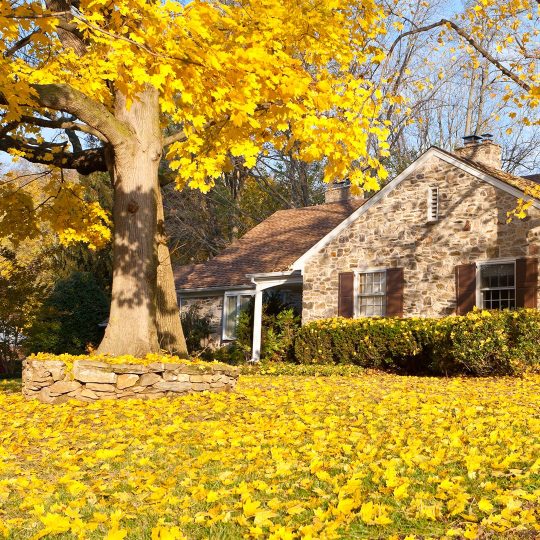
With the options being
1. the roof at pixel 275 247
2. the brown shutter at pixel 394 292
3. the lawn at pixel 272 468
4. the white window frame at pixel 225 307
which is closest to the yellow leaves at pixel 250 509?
the lawn at pixel 272 468

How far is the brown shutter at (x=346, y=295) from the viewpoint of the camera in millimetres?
19219

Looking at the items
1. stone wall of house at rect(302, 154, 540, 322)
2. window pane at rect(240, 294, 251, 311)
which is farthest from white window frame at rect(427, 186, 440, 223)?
window pane at rect(240, 294, 251, 311)

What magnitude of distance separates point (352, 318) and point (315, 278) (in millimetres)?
1861

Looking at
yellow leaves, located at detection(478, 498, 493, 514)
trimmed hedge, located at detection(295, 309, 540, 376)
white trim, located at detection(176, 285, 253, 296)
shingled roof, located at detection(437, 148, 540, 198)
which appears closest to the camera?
yellow leaves, located at detection(478, 498, 493, 514)

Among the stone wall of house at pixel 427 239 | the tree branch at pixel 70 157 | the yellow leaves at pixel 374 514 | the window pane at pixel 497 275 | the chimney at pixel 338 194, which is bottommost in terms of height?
the yellow leaves at pixel 374 514

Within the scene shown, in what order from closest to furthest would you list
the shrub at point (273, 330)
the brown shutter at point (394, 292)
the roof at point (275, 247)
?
the brown shutter at point (394, 292), the shrub at point (273, 330), the roof at point (275, 247)

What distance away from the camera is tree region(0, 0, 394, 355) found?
24.0ft

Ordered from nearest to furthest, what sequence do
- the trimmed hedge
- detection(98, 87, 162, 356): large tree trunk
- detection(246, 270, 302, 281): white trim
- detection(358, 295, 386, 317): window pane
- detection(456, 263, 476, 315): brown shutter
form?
detection(98, 87, 162, 356): large tree trunk
the trimmed hedge
detection(456, 263, 476, 315): brown shutter
detection(358, 295, 386, 317): window pane
detection(246, 270, 302, 281): white trim

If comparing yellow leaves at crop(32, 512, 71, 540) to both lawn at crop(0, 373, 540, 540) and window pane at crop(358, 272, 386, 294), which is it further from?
window pane at crop(358, 272, 386, 294)

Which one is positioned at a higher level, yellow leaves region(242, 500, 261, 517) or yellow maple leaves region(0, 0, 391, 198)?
yellow maple leaves region(0, 0, 391, 198)

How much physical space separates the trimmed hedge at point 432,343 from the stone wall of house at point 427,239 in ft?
4.00

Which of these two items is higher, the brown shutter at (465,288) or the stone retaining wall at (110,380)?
the brown shutter at (465,288)

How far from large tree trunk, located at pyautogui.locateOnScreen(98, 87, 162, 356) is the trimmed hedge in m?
7.15

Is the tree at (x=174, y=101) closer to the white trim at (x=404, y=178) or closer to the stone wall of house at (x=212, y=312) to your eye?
the white trim at (x=404, y=178)
